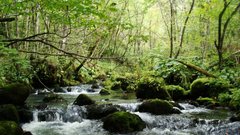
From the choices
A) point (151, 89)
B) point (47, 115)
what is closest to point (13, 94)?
point (47, 115)

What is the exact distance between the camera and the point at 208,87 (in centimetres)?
1298

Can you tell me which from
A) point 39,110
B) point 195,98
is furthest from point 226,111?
point 39,110

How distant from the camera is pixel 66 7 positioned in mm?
5258

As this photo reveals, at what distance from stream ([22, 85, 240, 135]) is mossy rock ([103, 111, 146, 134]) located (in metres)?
0.21

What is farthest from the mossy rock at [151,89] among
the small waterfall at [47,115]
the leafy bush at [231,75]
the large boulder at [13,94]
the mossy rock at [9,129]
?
the mossy rock at [9,129]

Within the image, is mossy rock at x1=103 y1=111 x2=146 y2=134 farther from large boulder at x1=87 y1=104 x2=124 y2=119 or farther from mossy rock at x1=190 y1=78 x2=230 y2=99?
mossy rock at x1=190 y1=78 x2=230 y2=99

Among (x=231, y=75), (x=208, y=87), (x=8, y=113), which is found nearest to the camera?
(x=8, y=113)

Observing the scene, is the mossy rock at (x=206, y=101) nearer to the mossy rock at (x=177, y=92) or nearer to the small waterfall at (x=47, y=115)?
the mossy rock at (x=177, y=92)

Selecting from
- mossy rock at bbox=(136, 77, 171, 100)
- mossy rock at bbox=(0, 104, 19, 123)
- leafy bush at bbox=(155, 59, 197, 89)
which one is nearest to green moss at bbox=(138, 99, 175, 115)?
mossy rock at bbox=(136, 77, 171, 100)

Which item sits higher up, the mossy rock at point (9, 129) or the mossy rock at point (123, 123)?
the mossy rock at point (9, 129)

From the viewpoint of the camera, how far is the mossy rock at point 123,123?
29.0 feet

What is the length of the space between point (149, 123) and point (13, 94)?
548 centimetres

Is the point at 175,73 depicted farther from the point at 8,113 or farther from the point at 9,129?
the point at 9,129

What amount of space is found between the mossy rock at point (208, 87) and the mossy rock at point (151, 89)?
1.29 m
